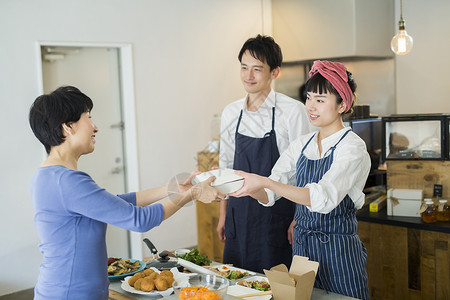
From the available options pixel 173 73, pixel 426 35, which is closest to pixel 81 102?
pixel 173 73

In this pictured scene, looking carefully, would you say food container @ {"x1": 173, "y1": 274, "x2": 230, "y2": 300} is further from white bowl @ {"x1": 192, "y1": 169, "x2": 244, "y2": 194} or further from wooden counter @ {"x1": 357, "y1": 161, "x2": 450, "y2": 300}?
wooden counter @ {"x1": 357, "y1": 161, "x2": 450, "y2": 300}

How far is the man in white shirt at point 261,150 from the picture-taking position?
274cm

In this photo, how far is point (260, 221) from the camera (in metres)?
2.76

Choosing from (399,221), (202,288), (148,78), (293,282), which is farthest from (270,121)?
(148,78)

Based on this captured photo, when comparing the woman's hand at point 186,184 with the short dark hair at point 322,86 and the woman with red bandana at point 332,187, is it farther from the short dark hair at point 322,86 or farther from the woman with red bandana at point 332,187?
the short dark hair at point 322,86

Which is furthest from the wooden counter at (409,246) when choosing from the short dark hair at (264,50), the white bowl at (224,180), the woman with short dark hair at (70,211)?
the woman with short dark hair at (70,211)

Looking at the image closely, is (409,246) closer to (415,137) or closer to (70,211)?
(415,137)

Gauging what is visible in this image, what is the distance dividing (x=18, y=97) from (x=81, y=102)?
271cm

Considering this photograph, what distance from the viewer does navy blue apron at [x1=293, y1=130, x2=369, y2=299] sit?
7.02ft

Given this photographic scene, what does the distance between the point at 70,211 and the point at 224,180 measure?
58cm

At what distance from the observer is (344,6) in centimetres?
534

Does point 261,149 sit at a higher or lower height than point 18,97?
lower

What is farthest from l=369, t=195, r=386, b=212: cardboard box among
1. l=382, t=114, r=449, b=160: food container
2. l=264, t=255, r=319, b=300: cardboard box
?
l=264, t=255, r=319, b=300: cardboard box

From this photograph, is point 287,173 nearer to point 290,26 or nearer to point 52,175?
point 52,175
